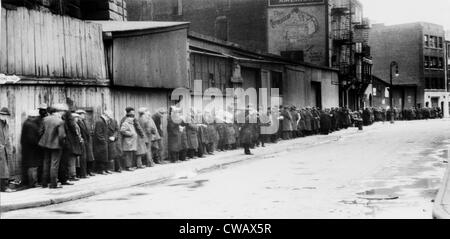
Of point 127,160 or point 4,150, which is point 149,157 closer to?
point 127,160

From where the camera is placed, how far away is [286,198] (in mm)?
10195

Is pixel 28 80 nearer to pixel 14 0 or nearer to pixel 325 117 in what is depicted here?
pixel 14 0

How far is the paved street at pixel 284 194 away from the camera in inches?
349

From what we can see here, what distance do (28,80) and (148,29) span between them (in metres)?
5.40

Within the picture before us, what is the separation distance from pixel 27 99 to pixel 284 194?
19.9 feet

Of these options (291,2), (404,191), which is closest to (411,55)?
(291,2)

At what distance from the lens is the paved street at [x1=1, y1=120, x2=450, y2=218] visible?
349 inches

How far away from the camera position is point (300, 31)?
47.5 metres

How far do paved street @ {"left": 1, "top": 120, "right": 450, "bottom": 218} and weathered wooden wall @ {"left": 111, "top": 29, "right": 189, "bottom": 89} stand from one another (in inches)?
148

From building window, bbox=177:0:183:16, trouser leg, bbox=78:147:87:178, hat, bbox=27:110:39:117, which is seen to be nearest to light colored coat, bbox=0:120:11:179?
hat, bbox=27:110:39:117

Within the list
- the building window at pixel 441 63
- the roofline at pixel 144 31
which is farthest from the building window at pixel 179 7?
the building window at pixel 441 63

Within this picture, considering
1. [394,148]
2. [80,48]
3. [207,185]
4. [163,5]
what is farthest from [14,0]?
[163,5]

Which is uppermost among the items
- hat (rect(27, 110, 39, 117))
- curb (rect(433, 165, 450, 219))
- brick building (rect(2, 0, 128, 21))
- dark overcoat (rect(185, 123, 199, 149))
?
brick building (rect(2, 0, 128, 21))
